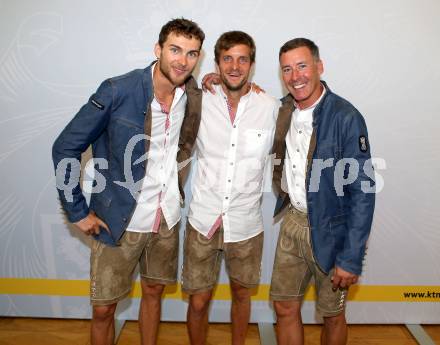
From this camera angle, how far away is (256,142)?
85.7 inches

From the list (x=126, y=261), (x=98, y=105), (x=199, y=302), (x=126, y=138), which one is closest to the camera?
(x=98, y=105)

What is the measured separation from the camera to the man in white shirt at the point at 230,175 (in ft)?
7.01

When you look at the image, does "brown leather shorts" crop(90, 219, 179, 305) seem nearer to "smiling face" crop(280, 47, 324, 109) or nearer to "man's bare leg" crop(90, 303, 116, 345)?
"man's bare leg" crop(90, 303, 116, 345)

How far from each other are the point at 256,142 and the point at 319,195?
425mm

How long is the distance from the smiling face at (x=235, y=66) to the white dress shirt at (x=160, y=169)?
238 millimetres

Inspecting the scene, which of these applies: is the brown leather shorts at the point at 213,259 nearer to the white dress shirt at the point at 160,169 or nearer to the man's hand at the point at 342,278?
the white dress shirt at the point at 160,169

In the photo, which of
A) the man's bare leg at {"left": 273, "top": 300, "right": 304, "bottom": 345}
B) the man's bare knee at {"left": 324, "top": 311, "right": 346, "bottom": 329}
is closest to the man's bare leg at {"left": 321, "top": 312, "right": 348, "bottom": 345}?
the man's bare knee at {"left": 324, "top": 311, "right": 346, "bottom": 329}

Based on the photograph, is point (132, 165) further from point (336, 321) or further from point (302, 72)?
point (336, 321)

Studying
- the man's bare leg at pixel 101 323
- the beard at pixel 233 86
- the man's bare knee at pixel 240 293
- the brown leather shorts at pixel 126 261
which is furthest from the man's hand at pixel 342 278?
the man's bare leg at pixel 101 323

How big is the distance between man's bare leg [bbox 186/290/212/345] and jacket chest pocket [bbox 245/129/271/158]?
0.80 meters

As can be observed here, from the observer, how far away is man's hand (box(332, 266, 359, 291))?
6.38 feet

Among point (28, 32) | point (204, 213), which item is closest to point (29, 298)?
point (204, 213)

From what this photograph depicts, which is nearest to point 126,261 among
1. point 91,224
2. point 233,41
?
point 91,224

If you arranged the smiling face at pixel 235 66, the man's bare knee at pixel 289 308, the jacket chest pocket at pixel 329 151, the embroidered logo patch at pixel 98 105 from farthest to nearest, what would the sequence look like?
the man's bare knee at pixel 289 308, the smiling face at pixel 235 66, the jacket chest pocket at pixel 329 151, the embroidered logo patch at pixel 98 105
